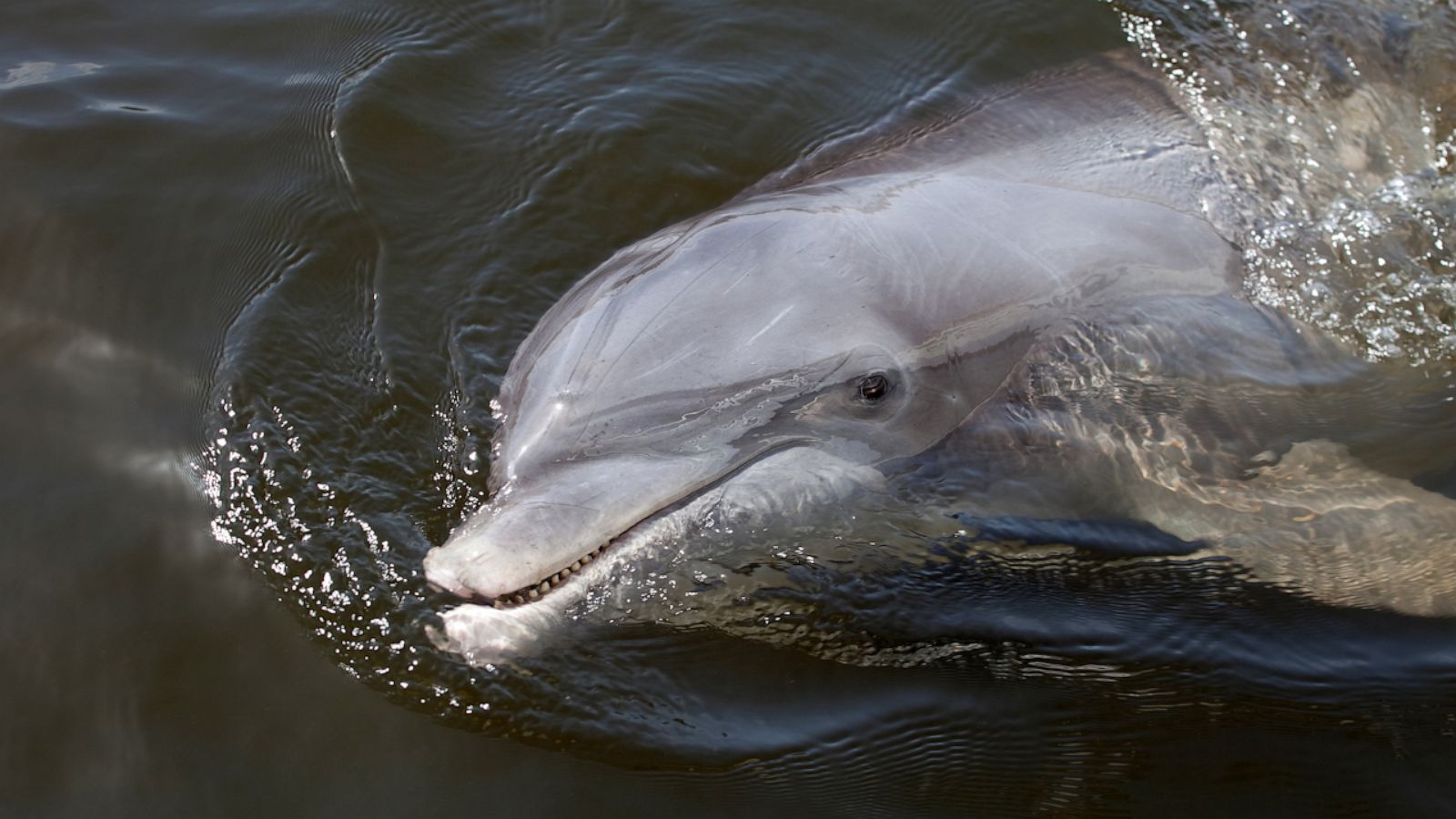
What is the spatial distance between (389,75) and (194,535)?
3680 millimetres

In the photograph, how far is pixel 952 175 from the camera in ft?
20.4

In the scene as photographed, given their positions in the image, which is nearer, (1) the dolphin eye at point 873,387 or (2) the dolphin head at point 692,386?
(2) the dolphin head at point 692,386

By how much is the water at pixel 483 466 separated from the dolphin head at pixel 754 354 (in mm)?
438

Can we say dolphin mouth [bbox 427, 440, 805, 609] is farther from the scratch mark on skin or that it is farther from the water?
the scratch mark on skin

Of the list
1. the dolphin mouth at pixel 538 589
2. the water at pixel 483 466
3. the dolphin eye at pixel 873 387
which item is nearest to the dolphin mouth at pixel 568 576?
the dolphin mouth at pixel 538 589

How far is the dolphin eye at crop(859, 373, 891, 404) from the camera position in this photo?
17.5 feet

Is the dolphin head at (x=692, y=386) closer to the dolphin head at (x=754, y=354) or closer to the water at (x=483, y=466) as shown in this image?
the dolphin head at (x=754, y=354)

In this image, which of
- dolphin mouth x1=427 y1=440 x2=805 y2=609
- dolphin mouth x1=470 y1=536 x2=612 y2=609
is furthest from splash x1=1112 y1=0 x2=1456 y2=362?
dolphin mouth x1=470 y1=536 x2=612 y2=609

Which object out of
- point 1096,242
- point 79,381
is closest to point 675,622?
point 1096,242

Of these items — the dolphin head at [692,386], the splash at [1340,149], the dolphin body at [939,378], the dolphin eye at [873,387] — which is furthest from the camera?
the splash at [1340,149]

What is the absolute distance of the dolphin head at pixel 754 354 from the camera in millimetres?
4984

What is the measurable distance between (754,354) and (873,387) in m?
0.53

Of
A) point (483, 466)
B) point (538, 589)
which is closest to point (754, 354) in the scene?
point (538, 589)

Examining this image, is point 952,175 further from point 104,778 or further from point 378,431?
point 104,778
